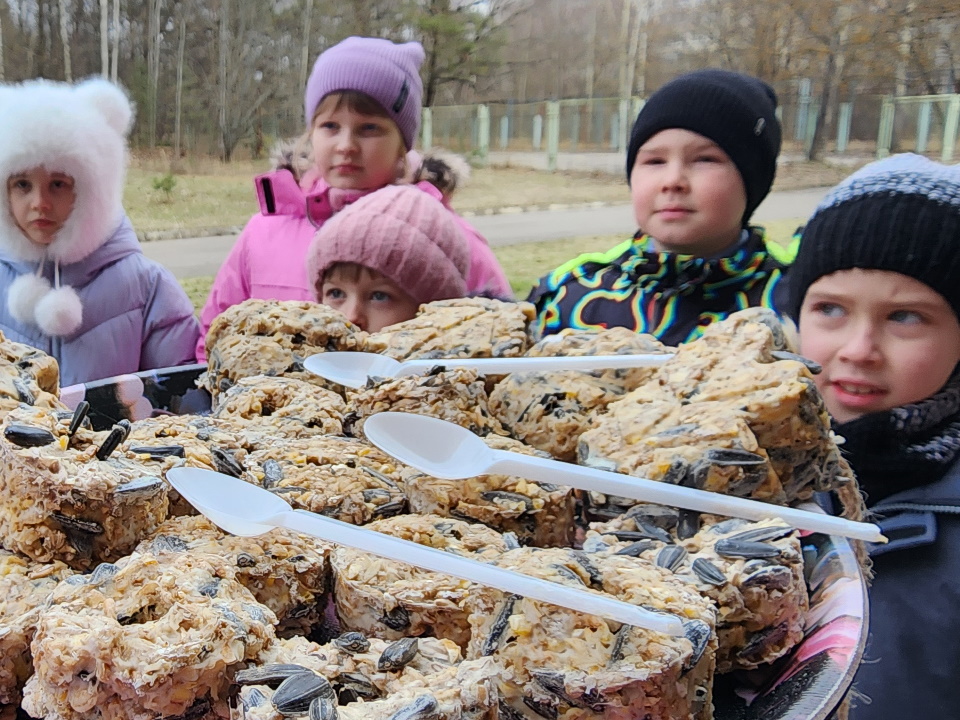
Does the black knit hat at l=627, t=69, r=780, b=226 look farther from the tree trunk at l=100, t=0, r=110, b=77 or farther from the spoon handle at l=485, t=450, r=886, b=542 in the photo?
the tree trunk at l=100, t=0, r=110, b=77

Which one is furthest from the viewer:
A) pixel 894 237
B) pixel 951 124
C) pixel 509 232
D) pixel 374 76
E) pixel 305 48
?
pixel 509 232

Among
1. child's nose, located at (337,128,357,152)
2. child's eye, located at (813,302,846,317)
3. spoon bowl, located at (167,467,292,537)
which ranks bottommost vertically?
spoon bowl, located at (167,467,292,537)

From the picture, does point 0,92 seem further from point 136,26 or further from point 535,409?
point 535,409

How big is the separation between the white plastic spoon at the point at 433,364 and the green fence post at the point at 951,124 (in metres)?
1.40

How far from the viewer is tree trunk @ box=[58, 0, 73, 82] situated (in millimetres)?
2154

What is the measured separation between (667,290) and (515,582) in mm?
1192

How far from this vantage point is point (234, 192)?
2375 millimetres

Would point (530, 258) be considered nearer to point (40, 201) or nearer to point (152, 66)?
point (152, 66)

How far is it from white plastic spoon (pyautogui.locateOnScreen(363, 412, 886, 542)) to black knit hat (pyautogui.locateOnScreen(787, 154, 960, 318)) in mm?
654

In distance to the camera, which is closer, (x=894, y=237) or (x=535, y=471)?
(x=535, y=471)

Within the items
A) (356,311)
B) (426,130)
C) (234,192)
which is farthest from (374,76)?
(356,311)

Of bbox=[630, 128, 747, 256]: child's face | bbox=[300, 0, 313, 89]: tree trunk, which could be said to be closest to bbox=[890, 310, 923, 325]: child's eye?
bbox=[630, 128, 747, 256]: child's face

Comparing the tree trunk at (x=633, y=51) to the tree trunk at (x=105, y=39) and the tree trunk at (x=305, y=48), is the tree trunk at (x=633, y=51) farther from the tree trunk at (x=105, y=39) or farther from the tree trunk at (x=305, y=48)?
the tree trunk at (x=105, y=39)

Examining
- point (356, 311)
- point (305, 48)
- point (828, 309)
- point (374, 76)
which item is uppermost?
point (305, 48)
